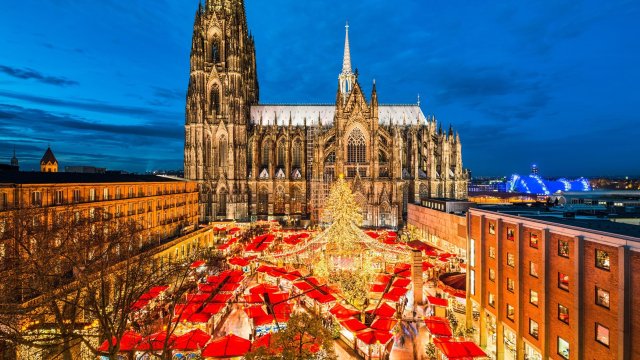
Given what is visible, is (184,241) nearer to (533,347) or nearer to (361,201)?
(361,201)

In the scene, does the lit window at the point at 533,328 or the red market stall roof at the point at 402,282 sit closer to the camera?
the lit window at the point at 533,328

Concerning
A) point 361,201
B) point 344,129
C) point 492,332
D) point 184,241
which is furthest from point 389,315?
point 344,129

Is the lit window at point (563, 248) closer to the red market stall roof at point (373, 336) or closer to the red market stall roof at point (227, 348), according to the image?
the red market stall roof at point (373, 336)

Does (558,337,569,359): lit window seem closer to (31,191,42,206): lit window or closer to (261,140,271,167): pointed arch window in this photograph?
(31,191,42,206): lit window

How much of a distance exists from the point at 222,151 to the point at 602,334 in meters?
73.2

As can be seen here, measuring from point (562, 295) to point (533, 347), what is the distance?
4333 millimetres

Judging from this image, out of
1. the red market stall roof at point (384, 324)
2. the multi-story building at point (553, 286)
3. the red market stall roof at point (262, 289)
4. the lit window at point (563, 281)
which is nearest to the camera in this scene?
the multi-story building at point (553, 286)

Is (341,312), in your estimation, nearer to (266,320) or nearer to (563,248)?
(266,320)

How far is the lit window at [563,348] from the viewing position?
1945cm

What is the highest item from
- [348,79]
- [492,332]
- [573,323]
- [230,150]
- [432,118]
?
[348,79]

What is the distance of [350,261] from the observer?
35.8m

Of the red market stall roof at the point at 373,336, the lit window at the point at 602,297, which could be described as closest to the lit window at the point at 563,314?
the lit window at the point at 602,297

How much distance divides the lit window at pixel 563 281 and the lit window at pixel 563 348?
2.81m

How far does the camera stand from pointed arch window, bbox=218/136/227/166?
79750 millimetres
